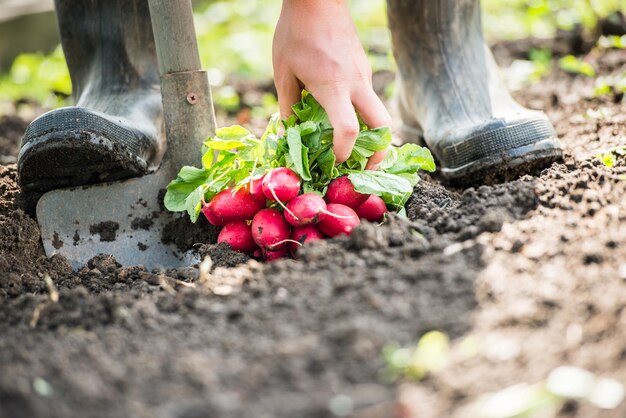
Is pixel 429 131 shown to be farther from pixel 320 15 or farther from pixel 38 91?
pixel 38 91

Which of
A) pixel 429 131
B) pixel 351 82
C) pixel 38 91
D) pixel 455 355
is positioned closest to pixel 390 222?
pixel 351 82

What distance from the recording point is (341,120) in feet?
6.95

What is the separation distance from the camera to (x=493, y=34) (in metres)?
5.77

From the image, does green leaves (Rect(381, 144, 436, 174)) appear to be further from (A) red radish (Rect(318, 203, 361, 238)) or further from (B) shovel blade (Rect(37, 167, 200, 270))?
(B) shovel blade (Rect(37, 167, 200, 270))

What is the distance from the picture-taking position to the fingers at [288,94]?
7.51ft

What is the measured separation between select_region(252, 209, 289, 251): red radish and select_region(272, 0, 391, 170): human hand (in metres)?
0.26

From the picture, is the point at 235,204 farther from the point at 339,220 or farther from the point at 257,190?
the point at 339,220

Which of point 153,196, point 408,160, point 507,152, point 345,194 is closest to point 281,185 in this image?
point 345,194

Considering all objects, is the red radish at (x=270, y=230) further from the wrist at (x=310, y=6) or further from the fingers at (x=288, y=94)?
the wrist at (x=310, y=6)

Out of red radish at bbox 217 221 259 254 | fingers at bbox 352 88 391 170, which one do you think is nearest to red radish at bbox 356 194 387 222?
fingers at bbox 352 88 391 170

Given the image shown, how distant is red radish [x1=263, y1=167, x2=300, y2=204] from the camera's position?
212 centimetres

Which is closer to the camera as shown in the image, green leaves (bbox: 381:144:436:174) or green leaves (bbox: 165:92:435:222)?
green leaves (bbox: 165:92:435:222)

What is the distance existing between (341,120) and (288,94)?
0.28 meters

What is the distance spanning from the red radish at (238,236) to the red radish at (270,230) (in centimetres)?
10
